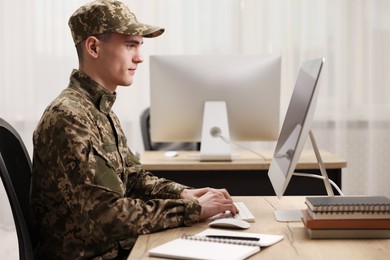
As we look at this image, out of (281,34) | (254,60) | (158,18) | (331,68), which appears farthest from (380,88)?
(254,60)

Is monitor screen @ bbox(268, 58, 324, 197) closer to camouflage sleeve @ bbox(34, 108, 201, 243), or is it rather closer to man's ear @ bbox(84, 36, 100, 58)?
camouflage sleeve @ bbox(34, 108, 201, 243)

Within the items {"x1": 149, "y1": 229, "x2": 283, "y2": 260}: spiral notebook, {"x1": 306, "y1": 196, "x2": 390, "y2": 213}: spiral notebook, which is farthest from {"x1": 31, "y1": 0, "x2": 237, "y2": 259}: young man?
{"x1": 306, "y1": 196, "x2": 390, "y2": 213}: spiral notebook

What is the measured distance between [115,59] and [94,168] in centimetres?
45

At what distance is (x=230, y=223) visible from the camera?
6.24 feet

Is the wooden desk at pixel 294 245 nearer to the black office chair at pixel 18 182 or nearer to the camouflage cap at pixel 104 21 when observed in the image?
the black office chair at pixel 18 182

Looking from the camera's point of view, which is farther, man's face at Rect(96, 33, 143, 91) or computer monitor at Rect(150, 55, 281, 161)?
computer monitor at Rect(150, 55, 281, 161)

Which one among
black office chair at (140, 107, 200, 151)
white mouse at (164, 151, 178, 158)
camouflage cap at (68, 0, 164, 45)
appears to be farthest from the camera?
black office chair at (140, 107, 200, 151)

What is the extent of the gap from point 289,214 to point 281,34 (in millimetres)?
2848

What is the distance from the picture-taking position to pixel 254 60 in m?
3.18

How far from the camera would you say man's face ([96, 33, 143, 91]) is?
85.8 inches

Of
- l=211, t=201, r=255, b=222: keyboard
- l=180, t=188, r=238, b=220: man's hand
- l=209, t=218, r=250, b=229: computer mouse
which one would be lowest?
l=211, t=201, r=255, b=222: keyboard

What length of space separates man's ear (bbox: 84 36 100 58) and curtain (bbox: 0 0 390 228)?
2.64 metres

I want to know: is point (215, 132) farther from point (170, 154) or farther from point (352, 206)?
point (352, 206)

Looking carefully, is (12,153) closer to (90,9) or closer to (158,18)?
(90,9)
